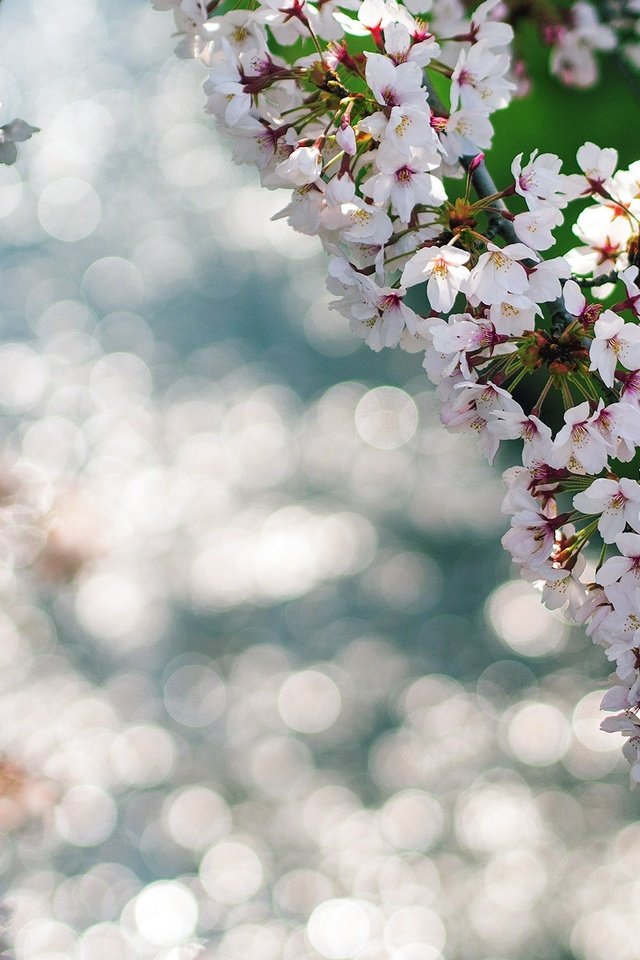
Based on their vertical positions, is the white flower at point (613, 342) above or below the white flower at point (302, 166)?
below

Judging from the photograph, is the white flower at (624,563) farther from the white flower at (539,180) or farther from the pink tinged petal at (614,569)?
the white flower at (539,180)

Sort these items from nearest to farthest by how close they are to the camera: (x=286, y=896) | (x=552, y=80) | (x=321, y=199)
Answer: (x=321, y=199), (x=552, y=80), (x=286, y=896)

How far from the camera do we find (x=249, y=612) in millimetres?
6637

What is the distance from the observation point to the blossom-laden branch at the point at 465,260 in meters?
0.70

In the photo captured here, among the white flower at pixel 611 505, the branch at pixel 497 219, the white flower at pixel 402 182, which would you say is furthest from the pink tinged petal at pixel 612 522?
the white flower at pixel 402 182

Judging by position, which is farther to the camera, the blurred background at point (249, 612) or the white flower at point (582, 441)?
the blurred background at point (249, 612)

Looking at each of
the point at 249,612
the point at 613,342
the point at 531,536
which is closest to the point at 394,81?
the point at 613,342

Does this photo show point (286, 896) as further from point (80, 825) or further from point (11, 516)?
point (11, 516)

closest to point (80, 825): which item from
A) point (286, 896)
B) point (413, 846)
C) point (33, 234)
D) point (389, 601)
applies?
point (286, 896)

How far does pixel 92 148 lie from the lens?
339 inches

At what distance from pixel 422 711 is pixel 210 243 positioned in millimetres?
4318

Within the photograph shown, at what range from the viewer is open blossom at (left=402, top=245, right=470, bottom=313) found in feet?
2.33

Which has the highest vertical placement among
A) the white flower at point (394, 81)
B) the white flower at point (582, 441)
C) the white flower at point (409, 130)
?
the white flower at point (394, 81)

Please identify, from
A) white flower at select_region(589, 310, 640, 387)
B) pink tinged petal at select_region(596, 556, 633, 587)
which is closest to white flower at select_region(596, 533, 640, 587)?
pink tinged petal at select_region(596, 556, 633, 587)
